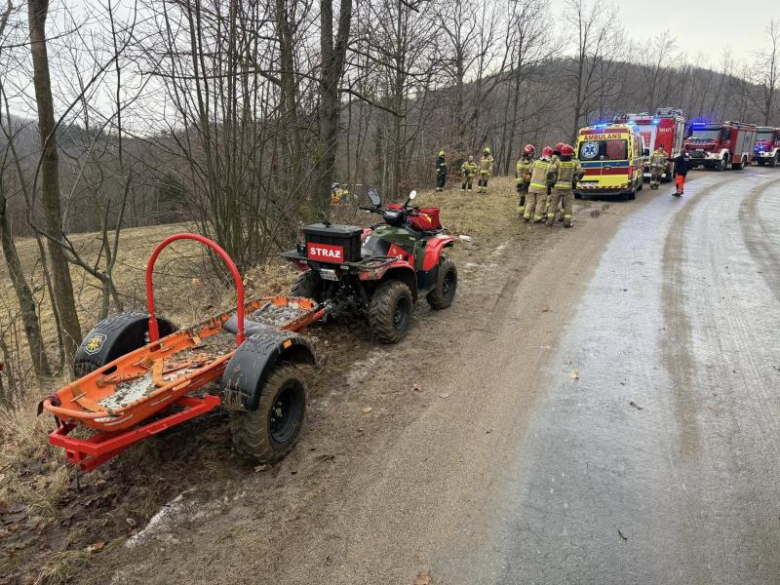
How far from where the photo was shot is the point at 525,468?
3.82 metres

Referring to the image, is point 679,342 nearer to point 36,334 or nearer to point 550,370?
point 550,370

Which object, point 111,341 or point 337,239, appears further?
point 337,239

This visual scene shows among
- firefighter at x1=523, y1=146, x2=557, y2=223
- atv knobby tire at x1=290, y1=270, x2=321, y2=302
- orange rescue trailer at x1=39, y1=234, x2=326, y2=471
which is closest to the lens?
orange rescue trailer at x1=39, y1=234, x2=326, y2=471

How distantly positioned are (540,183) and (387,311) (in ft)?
28.5

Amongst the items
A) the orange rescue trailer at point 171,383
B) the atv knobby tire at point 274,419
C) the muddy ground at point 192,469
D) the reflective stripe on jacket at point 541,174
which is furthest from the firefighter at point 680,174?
the atv knobby tire at point 274,419

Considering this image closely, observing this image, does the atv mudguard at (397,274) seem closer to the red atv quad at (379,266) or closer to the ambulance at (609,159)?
the red atv quad at (379,266)

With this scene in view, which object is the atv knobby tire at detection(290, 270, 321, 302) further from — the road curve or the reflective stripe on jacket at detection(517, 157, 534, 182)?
the reflective stripe on jacket at detection(517, 157, 534, 182)

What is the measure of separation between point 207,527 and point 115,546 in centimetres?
52

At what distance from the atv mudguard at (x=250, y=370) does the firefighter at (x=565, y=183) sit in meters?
10.7

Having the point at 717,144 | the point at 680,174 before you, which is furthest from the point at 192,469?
the point at 717,144

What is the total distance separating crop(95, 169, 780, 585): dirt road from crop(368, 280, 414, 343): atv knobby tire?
20 cm

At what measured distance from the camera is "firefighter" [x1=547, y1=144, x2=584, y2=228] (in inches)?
496

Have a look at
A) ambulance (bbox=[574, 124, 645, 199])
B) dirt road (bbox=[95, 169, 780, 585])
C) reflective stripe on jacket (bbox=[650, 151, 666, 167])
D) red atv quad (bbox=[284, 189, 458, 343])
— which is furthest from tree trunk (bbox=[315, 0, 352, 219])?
reflective stripe on jacket (bbox=[650, 151, 666, 167])

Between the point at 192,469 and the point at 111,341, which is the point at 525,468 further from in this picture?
the point at 111,341
